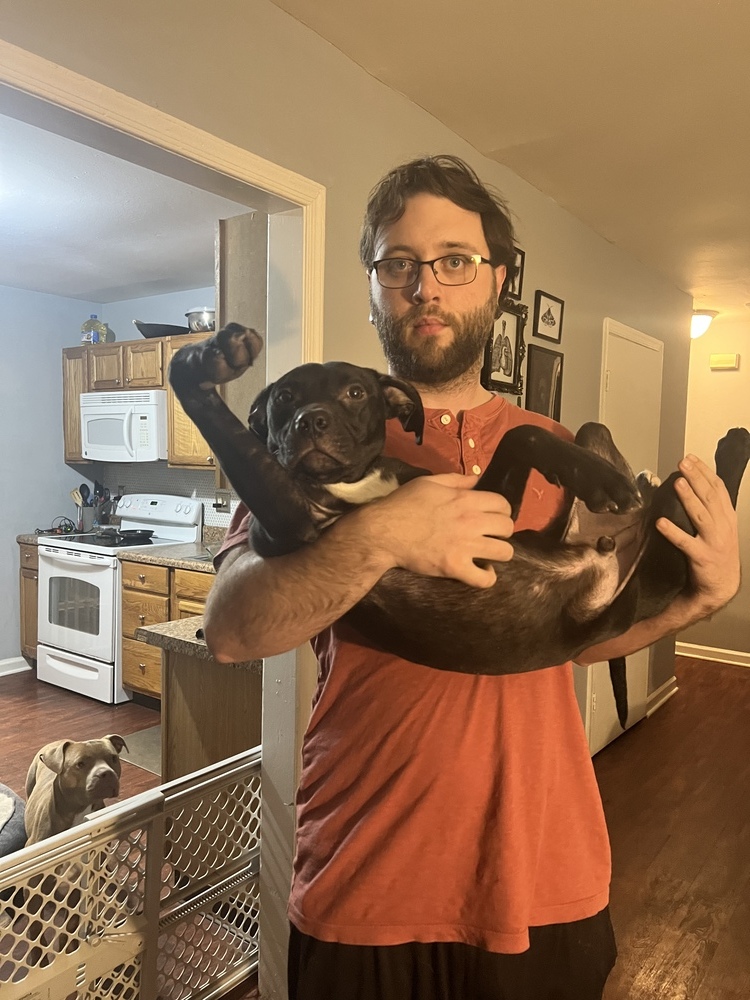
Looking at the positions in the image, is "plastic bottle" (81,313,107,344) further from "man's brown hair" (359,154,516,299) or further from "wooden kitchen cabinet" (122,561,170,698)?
"man's brown hair" (359,154,516,299)

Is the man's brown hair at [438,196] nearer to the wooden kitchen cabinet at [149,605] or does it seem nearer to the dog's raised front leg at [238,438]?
the dog's raised front leg at [238,438]

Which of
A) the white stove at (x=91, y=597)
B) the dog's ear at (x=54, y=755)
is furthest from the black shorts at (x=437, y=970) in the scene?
the white stove at (x=91, y=597)

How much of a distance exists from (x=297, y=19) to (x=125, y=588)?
2736 mm

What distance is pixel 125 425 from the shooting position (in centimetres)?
357

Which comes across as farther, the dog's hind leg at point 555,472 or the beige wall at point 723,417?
the beige wall at point 723,417

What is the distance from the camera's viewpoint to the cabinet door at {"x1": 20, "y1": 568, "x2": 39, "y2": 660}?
3.85m

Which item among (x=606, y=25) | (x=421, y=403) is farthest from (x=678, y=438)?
(x=606, y=25)

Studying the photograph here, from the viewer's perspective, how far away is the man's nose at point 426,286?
0.75 meters

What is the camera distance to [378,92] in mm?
1241

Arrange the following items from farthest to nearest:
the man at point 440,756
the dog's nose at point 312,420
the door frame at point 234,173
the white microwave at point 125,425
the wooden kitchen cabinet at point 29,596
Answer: the wooden kitchen cabinet at point 29,596
the white microwave at point 125,425
the door frame at point 234,173
the man at point 440,756
the dog's nose at point 312,420

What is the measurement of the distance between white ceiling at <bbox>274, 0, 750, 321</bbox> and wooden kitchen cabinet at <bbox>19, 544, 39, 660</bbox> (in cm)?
337

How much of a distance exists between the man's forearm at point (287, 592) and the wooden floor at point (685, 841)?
2.82ft

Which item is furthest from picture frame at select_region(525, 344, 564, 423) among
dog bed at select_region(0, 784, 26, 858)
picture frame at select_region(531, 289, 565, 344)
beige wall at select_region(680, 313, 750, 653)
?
dog bed at select_region(0, 784, 26, 858)

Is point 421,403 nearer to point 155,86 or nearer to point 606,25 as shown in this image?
point 155,86
